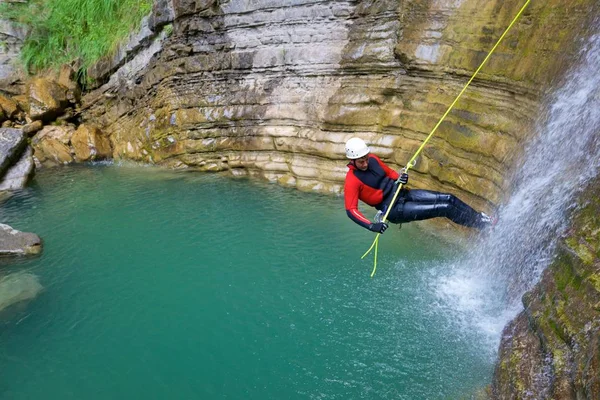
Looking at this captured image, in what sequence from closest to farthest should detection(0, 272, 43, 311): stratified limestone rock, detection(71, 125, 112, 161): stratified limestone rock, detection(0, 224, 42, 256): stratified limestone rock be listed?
1. detection(0, 272, 43, 311): stratified limestone rock
2. detection(0, 224, 42, 256): stratified limestone rock
3. detection(71, 125, 112, 161): stratified limestone rock

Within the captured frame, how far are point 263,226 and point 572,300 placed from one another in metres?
5.82

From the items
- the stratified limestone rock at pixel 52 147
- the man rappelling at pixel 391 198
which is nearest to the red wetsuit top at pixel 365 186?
the man rappelling at pixel 391 198

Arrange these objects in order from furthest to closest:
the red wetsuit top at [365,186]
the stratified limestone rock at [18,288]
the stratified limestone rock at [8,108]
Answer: the stratified limestone rock at [8,108]
the stratified limestone rock at [18,288]
the red wetsuit top at [365,186]

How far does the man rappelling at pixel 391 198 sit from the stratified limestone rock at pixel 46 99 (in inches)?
473

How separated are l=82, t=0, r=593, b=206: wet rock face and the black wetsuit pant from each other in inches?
53.8

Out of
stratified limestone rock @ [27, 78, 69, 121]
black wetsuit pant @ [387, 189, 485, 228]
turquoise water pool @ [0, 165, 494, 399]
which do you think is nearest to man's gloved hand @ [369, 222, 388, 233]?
black wetsuit pant @ [387, 189, 485, 228]

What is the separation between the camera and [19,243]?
322 inches

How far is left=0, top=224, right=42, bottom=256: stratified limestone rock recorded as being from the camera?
812cm

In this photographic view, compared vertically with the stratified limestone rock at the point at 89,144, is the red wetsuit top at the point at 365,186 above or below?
above

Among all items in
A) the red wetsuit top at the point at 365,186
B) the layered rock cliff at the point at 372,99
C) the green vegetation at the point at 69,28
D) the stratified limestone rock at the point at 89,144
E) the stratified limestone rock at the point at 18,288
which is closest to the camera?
the layered rock cliff at the point at 372,99

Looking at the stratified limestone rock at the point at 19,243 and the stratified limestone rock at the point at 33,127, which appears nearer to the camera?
the stratified limestone rock at the point at 19,243

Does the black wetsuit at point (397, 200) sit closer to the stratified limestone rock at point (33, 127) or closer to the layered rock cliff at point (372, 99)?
the layered rock cliff at point (372, 99)

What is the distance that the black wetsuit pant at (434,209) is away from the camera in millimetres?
6035

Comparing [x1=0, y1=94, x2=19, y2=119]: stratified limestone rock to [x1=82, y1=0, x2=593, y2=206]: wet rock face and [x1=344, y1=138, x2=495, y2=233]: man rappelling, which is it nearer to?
[x1=82, y1=0, x2=593, y2=206]: wet rock face
